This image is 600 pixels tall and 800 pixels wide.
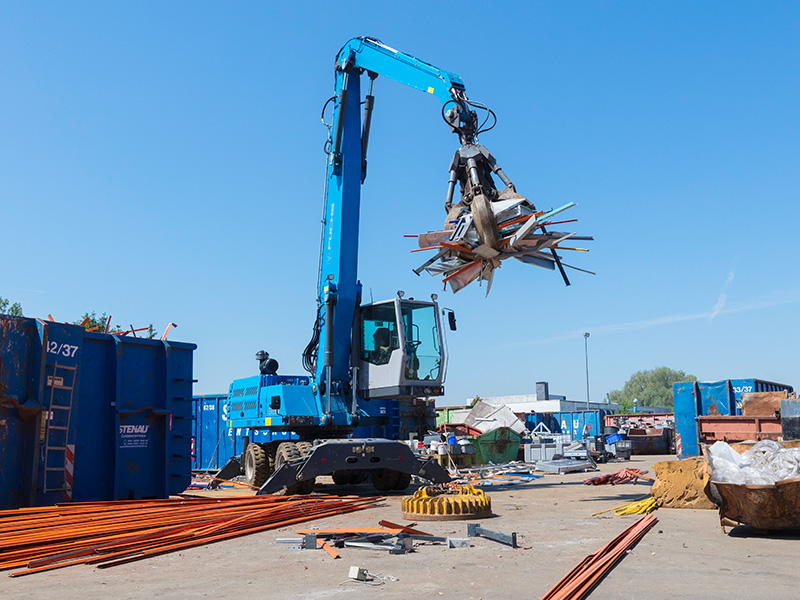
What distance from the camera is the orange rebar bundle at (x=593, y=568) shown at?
5.04 meters

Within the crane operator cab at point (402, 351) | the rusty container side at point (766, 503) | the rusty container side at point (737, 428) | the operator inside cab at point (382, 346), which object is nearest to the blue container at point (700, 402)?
the rusty container side at point (737, 428)

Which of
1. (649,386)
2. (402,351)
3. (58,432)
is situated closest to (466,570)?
(58,432)

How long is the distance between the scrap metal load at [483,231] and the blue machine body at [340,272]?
6.94 feet

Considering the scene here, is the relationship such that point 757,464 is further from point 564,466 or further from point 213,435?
point 213,435

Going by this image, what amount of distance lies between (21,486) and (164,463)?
246cm

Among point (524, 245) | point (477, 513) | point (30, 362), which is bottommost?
point (477, 513)

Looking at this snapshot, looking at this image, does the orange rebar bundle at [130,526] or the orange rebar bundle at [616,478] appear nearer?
the orange rebar bundle at [130,526]

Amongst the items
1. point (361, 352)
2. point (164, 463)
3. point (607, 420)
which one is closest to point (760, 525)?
point (361, 352)

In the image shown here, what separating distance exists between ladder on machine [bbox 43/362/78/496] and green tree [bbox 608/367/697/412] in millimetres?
117406

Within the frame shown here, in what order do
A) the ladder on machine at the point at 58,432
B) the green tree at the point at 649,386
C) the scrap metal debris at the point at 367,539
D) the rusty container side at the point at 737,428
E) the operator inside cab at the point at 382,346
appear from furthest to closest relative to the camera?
the green tree at the point at 649,386 < the rusty container side at the point at 737,428 < the operator inside cab at the point at 382,346 < the ladder on machine at the point at 58,432 < the scrap metal debris at the point at 367,539

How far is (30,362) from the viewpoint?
9.95 meters

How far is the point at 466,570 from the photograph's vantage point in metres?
6.04

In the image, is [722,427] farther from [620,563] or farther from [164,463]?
[164,463]

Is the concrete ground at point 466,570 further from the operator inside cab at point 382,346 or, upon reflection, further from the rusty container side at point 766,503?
the operator inside cab at point 382,346
